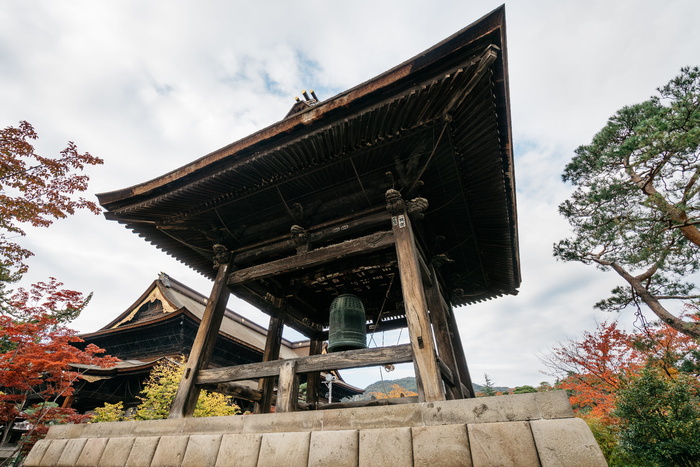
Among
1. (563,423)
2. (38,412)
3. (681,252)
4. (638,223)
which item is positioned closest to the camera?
(563,423)

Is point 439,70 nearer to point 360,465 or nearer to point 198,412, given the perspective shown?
point 360,465

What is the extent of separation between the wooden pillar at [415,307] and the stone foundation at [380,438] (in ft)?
1.20

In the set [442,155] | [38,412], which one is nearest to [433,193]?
[442,155]

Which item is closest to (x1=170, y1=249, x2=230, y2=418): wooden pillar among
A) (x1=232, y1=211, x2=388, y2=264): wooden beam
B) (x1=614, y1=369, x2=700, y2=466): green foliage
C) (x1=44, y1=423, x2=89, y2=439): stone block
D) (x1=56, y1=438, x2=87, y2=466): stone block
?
(x1=232, y1=211, x2=388, y2=264): wooden beam

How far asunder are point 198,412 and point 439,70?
12.4 m

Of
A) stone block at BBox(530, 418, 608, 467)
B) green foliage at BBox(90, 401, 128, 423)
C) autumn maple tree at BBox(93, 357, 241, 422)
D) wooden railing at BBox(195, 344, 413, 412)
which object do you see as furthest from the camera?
autumn maple tree at BBox(93, 357, 241, 422)

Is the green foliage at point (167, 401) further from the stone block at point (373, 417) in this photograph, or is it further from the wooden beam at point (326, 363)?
the stone block at point (373, 417)

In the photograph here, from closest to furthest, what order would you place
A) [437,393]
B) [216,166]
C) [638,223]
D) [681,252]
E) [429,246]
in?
1. [437,393]
2. [216,166]
3. [429,246]
4. [638,223]
5. [681,252]

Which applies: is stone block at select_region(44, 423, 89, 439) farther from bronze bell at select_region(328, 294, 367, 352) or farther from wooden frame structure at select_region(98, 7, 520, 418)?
bronze bell at select_region(328, 294, 367, 352)

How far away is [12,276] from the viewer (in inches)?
923

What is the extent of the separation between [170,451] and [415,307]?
11.0 feet

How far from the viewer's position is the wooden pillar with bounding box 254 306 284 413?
602cm

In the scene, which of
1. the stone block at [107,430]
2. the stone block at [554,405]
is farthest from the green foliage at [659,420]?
the stone block at [107,430]

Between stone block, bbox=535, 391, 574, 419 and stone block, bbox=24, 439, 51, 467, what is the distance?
650cm
